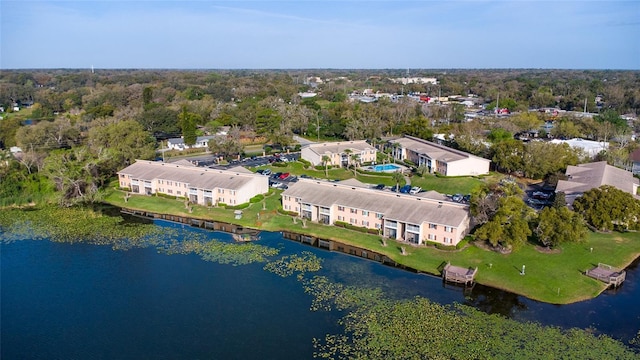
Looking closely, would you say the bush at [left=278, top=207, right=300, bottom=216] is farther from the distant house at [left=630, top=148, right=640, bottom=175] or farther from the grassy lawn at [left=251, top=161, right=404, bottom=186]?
the distant house at [left=630, top=148, right=640, bottom=175]

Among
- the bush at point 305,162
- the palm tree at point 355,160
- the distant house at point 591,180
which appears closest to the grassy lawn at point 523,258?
the distant house at point 591,180

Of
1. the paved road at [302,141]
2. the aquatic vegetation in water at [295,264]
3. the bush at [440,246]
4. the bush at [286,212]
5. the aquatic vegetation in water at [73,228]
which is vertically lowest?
the aquatic vegetation in water at [295,264]

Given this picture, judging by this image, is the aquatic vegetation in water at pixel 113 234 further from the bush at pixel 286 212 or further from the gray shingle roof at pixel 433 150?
the gray shingle roof at pixel 433 150

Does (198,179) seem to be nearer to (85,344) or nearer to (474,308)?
(85,344)

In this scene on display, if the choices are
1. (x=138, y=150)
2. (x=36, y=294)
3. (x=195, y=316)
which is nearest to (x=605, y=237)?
(x=195, y=316)

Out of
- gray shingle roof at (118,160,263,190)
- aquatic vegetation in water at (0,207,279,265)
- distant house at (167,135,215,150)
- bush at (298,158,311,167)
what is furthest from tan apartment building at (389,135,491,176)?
distant house at (167,135,215,150)
